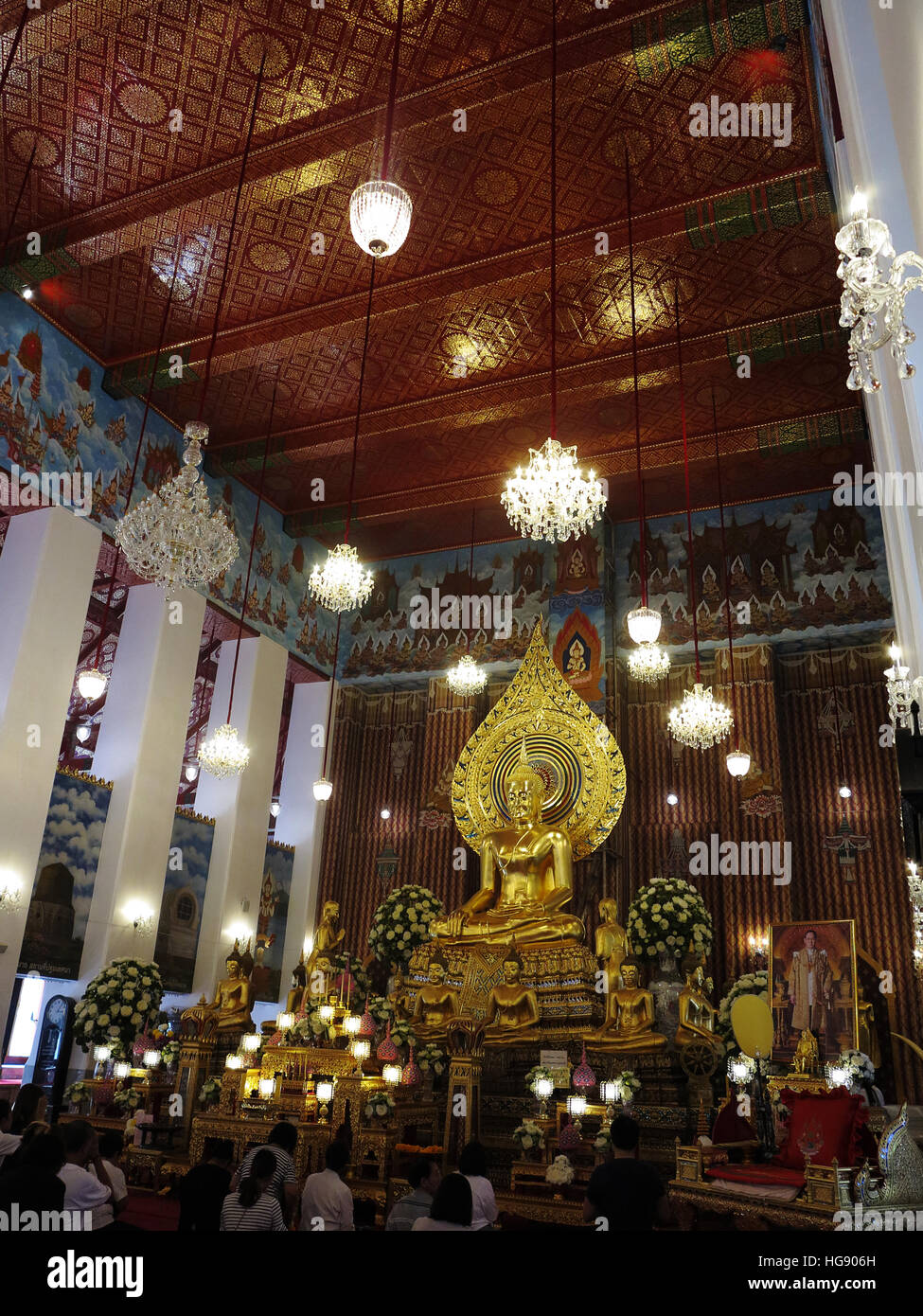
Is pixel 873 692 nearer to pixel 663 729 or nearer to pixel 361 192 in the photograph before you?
pixel 663 729

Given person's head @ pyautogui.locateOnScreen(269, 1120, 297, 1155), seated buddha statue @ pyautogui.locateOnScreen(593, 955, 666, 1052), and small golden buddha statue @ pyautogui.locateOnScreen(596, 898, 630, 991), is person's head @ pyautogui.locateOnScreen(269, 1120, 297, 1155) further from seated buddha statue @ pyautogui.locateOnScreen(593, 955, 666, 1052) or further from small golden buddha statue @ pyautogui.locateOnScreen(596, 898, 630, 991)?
small golden buddha statue @ pyautogui.locateOnScreen(596, 898, 630, 991)

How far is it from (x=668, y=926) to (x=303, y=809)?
6.78 meters

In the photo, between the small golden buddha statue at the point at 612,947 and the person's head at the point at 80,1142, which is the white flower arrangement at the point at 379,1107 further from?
the person's head at the point at 80,1142

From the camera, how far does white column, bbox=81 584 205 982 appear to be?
33.8 ft

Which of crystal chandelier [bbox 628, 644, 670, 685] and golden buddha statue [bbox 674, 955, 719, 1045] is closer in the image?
golden buddha statue [bbox 674, 955, 719, 1045]

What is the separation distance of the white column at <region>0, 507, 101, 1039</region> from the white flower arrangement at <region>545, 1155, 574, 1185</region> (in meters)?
5.53

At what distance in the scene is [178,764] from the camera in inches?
453

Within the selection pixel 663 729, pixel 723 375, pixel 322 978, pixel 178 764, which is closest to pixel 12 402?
pixel 178 764

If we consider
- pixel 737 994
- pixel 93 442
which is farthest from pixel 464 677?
pixel 93 442

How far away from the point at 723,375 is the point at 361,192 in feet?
24.1

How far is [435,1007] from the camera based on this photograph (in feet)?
27.6

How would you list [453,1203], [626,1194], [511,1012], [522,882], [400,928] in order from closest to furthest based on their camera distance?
[453,1203] < [626,1194] < [511,1012] < [522,882] < [400,928]

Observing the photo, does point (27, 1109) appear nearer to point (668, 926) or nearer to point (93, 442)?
point (668, 926)

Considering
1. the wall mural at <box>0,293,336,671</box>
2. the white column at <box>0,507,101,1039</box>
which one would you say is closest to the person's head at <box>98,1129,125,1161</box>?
the white column at <box>0,507,101,1039</box>
